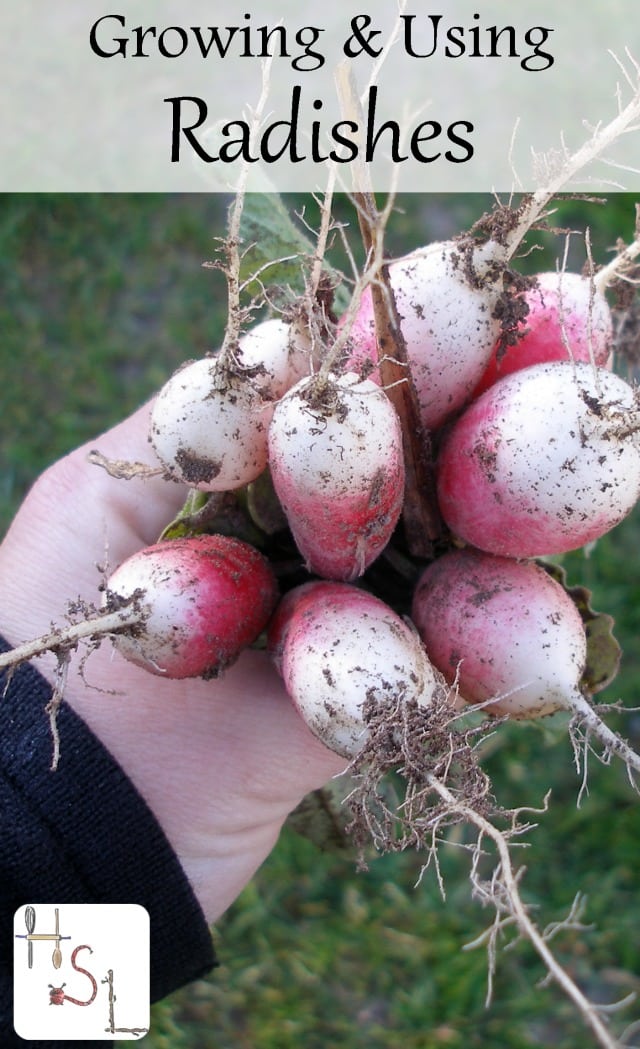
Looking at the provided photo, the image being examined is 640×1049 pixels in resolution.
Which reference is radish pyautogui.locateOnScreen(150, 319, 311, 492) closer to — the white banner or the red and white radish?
the red and white radish

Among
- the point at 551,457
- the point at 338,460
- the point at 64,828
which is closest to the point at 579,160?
the point at 551,457

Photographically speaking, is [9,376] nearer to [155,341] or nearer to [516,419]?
[155,341]

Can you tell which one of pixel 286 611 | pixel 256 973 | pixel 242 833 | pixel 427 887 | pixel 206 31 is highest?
pixel 206 31

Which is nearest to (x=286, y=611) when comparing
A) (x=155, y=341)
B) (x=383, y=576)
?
(x=383, y=576)

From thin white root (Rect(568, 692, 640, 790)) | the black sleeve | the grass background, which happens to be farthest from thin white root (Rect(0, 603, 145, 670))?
the grass background

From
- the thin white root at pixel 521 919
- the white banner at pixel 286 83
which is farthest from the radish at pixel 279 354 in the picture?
the white banner at pixel 286 83
